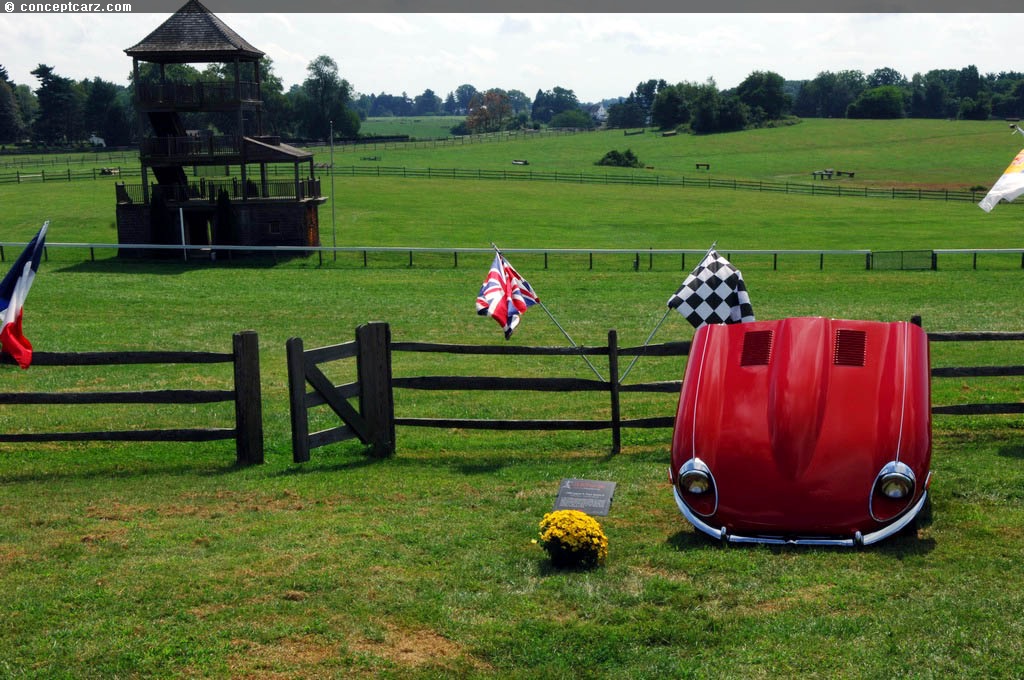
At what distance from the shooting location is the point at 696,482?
825 centimetres

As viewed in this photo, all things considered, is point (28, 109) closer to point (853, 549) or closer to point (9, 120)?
point (9, 120)

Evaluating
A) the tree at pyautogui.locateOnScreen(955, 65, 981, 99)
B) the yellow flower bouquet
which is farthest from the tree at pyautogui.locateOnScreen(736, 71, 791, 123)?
the yellow flower bouquet

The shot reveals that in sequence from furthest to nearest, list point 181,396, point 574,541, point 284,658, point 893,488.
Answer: point 181,396
point 893,488
point 574,541
point 284,658

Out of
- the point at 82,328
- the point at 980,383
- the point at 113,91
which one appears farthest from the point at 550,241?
the point at 113,91

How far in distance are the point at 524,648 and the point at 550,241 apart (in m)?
43.9

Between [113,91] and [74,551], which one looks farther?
[113,91]

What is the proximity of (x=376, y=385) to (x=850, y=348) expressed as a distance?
5.25 meters

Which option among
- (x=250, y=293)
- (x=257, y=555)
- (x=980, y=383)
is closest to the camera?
(x=257, y=555)

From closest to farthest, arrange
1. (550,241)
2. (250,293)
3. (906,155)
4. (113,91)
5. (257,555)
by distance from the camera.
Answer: (257,555)
(250,293)
(550,241)
(906,155)
(113,91)

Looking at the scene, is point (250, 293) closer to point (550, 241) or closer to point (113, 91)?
point (550, 241)

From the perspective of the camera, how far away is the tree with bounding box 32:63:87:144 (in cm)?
13425

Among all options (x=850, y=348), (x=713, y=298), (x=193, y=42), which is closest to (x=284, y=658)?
(x=850, y=348)

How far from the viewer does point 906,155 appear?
112188mm

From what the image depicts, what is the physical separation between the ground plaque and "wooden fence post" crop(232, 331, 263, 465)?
3.75 metres
